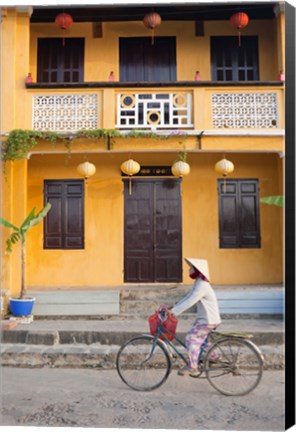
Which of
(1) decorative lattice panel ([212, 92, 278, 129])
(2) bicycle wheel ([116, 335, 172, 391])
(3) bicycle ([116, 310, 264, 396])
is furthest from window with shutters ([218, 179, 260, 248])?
(2) bicycle wheel ([116, 335, 172, 391])

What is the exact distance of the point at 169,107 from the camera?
8.97 metres

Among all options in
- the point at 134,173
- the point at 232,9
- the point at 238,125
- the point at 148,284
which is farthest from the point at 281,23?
the point at 148,284

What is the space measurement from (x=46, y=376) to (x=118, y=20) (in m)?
7.66

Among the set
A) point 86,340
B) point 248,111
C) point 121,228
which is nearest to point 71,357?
point 86,340

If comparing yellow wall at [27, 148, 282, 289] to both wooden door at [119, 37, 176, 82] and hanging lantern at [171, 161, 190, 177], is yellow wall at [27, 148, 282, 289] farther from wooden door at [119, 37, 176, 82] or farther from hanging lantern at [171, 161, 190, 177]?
wooden door at [119, 37, 176, 82]

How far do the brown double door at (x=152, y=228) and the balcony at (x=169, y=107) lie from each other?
1653 millimetres

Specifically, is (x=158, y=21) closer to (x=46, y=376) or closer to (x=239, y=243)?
(x=239, y=243)

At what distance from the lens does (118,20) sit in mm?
10133

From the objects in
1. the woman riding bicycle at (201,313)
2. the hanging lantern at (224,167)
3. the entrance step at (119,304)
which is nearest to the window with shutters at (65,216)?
the entrance step at (119,304)

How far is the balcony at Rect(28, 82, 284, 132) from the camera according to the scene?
8.88 metres

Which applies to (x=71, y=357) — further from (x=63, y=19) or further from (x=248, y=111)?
(x=63, y=19)

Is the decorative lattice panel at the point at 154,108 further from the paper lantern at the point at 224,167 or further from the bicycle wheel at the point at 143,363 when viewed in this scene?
the bicycle wheel at the point at 143,363

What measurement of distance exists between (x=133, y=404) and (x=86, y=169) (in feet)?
17.0

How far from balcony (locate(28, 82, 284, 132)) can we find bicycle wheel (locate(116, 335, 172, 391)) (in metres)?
4.54
